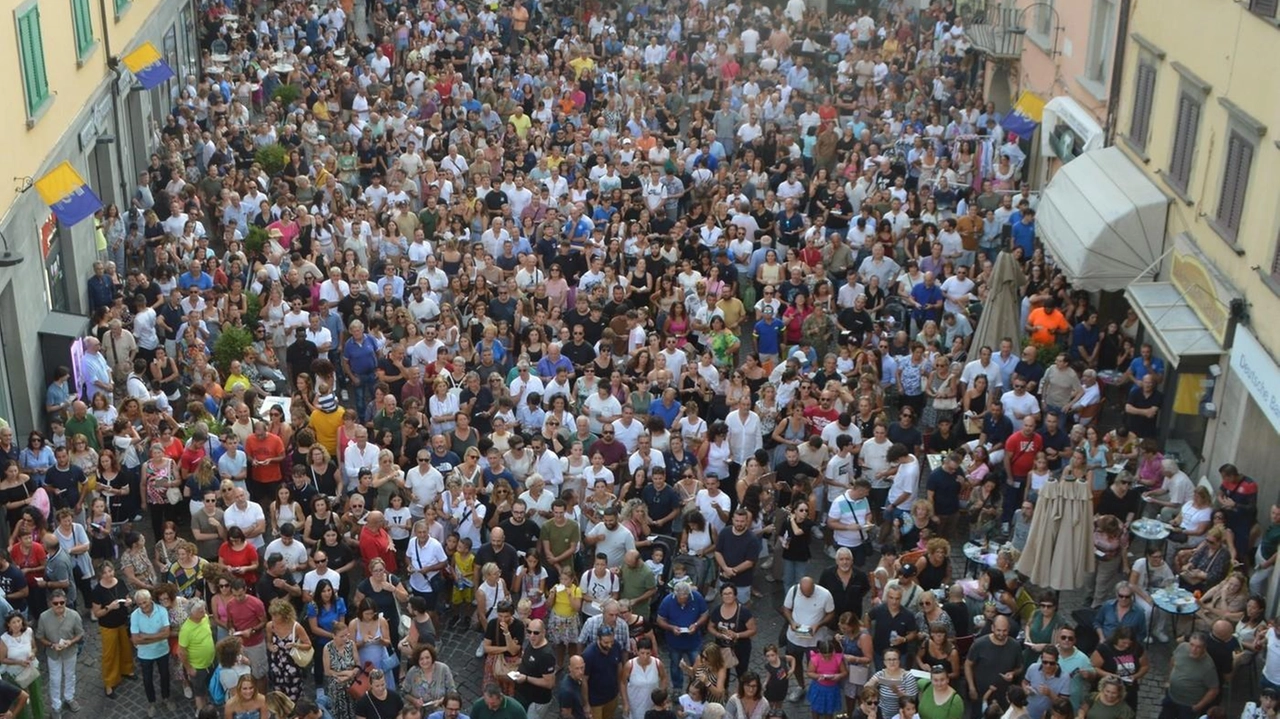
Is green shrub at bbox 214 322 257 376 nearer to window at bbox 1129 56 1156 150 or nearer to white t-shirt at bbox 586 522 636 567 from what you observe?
white t-shirt at bbox 586 522 636 567

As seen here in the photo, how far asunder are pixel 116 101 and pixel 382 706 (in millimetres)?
15829

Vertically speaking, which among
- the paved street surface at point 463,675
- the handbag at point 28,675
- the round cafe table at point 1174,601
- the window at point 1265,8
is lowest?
the paved street surface at point 463,675

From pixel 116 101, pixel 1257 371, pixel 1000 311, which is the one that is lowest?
pixel 1000 311

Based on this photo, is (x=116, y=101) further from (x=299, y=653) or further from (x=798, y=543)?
(x=798, y=543)

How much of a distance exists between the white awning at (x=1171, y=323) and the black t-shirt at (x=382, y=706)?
9313 millimetres

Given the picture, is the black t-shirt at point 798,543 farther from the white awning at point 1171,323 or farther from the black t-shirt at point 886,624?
the white awning at point 1171,323

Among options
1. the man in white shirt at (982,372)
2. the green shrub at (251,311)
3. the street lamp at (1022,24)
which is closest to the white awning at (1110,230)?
the man in white shirt at (982,372)

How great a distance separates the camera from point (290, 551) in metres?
15.1

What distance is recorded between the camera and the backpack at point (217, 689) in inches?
548

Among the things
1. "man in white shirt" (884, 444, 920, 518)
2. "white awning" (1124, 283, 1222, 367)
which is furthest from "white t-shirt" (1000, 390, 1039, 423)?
"man in white shirt" (884, 444, 920, 518)

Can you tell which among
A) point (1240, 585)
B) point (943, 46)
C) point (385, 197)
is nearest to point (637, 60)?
point (943, 46)

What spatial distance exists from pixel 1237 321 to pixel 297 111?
1735 centimetres

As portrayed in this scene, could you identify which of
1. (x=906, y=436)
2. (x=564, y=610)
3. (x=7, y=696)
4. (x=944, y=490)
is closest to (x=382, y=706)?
(x=564, y=610)

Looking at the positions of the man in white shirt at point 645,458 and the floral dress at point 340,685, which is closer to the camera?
the floral dress at point 340,685
